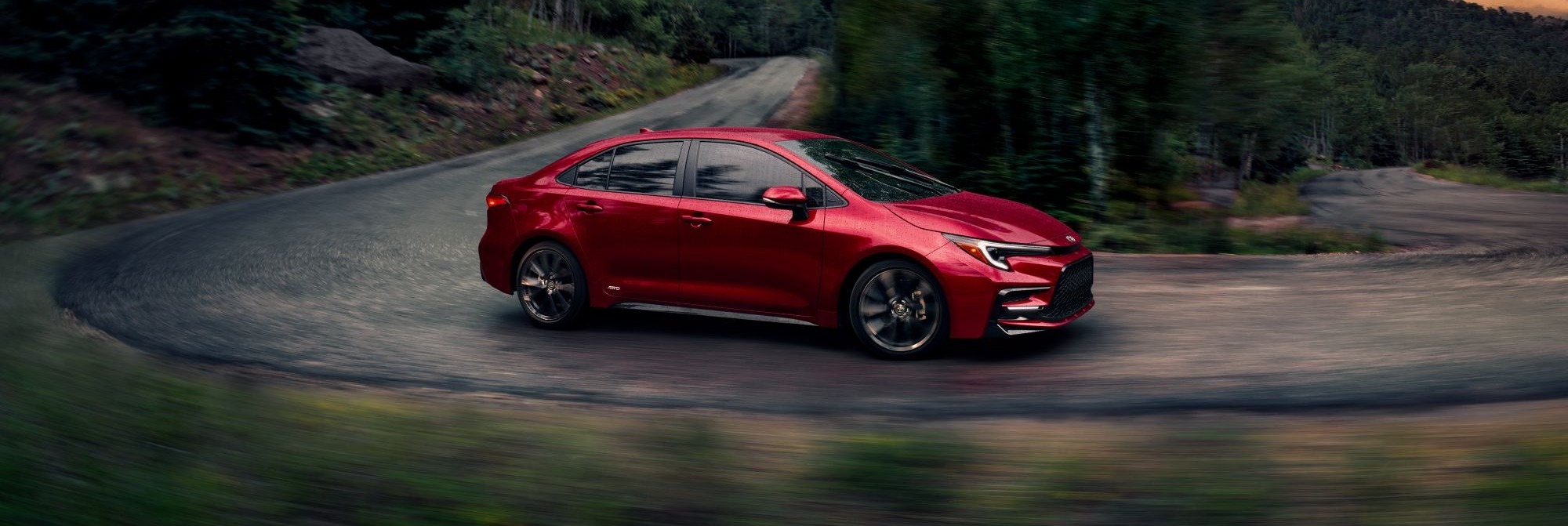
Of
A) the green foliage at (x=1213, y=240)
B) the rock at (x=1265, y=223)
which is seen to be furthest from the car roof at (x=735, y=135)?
the rock at (x=1265, y=223)

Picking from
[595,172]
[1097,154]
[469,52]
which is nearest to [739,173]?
[595,172]

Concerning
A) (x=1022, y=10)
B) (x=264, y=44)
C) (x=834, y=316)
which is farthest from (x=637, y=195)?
(x=264, y=44)

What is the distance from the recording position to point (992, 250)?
7109mm

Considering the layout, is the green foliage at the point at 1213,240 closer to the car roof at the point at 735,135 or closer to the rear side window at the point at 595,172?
the car roof at the point at 735,135

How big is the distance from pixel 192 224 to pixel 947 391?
11.6m

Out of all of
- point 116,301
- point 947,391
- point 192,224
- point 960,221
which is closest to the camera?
point 947,391

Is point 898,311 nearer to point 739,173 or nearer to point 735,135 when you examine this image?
point 739,173

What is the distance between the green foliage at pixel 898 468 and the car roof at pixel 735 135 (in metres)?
3.24

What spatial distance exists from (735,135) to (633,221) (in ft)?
3.02

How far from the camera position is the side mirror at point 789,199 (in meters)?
7.36

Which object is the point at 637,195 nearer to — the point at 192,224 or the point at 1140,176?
the point at 1140,176

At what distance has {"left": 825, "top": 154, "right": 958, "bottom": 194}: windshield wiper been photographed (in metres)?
8.22

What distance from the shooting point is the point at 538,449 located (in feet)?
16.9

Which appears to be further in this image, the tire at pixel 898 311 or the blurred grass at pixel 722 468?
the tire at pixel 898 311
